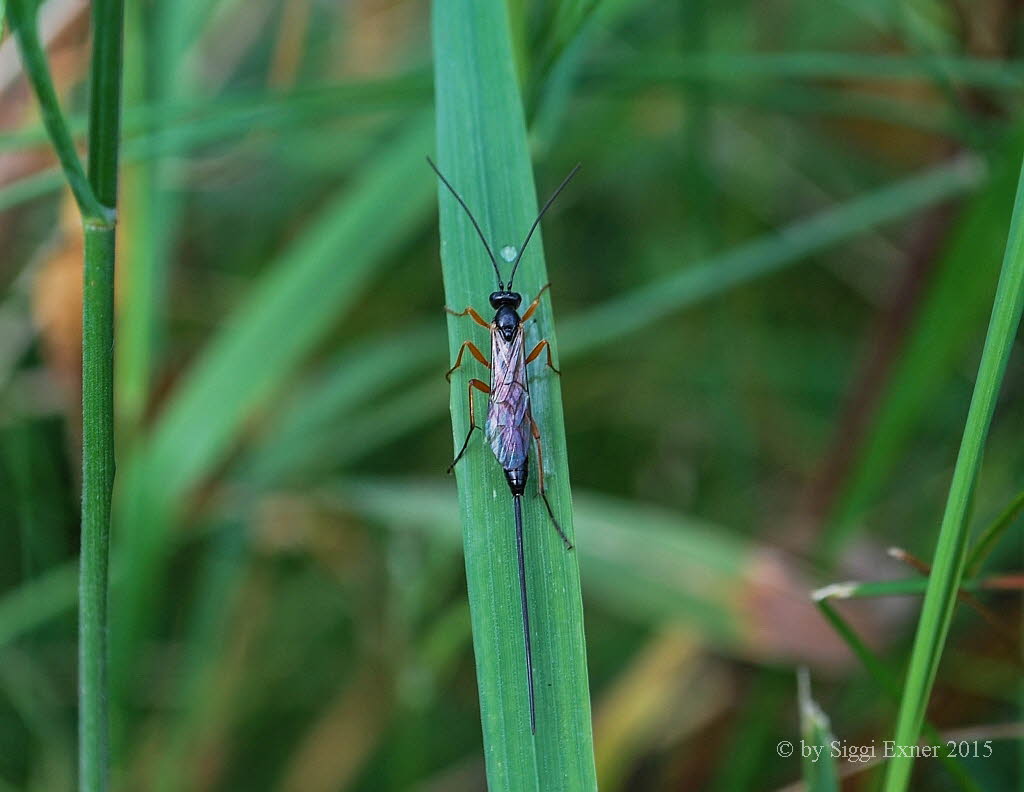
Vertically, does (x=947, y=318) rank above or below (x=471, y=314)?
above

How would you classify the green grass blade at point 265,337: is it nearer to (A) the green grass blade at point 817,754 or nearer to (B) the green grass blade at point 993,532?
(A) the green grass blade at point 817,754

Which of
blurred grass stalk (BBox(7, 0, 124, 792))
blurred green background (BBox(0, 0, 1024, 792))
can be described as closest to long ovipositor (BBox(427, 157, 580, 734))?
blurred green background (BBox(0, 0, 1024, 792))

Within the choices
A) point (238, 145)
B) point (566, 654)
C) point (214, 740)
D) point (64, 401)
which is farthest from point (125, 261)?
point (566, 654)

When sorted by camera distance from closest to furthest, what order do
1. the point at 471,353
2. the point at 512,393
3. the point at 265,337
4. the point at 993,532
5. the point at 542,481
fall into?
the point at 993,532
the point at 542,481
the point at 471,353
the point at 512,393
the point at 265,337

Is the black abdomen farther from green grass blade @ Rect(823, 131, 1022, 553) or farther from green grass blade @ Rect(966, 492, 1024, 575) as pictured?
green grass blade @ Rect(823, 131, 1022, 553)

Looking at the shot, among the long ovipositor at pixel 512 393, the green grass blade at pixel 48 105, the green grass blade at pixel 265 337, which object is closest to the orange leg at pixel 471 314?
the long ovipositor at pixel 512 393

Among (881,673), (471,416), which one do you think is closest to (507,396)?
(471,416)

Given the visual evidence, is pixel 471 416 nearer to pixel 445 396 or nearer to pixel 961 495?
pixel 961 495
